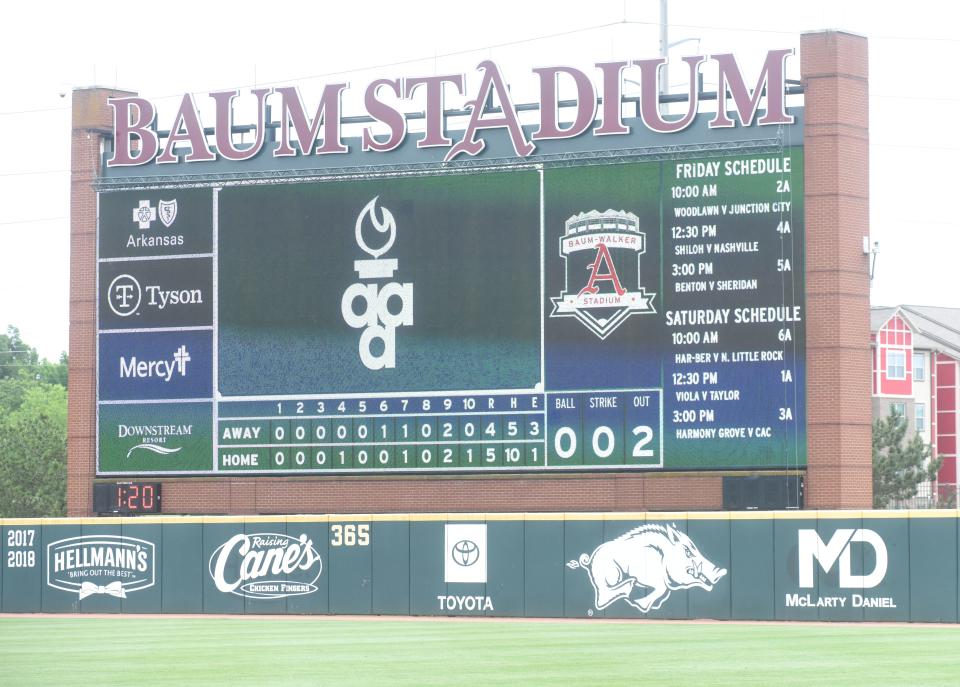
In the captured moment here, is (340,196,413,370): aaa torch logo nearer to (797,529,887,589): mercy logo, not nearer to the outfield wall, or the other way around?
the outfield wall

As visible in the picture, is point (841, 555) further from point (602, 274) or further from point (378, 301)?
point (378, 301)

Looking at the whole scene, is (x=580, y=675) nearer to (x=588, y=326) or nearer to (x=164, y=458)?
(x=588, y=326)

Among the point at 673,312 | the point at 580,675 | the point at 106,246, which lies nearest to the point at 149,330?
the point at 106,246

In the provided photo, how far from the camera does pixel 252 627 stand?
2256 centimetres

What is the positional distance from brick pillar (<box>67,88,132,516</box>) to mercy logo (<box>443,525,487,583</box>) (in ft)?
19.7

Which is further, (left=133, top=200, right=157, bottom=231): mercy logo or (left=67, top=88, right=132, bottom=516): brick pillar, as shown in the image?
(left=67, top=88, right=132, bottom=516): brick pillar

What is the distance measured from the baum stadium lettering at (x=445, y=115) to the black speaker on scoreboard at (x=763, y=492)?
4366 mm

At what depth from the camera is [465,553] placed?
25578 millimetres

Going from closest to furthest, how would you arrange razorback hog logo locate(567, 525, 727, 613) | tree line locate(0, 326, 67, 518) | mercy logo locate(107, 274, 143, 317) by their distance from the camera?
razorback hog logo locate(567, 525, 727, 613)
mercy logo locate(107, 274, 143, 317)
tree line locate(0, 326, 67, 518)

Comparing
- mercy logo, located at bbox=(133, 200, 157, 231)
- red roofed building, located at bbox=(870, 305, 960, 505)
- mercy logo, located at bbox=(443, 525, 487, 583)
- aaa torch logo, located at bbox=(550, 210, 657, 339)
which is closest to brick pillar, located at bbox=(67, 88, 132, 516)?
mercy logo, located at bbox=(133, 200, 157, 231)

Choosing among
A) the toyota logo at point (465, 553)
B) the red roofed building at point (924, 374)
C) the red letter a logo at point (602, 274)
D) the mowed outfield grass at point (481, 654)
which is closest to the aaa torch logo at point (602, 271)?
the red letter a logo at point (602, 274)

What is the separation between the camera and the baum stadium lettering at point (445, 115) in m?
24.2

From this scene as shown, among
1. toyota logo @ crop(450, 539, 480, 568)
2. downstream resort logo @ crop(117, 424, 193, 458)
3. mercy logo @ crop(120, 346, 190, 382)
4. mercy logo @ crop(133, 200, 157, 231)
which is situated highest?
mercy logo @ crop(133, 200, 157, 231)

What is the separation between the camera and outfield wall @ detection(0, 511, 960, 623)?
75.9ft
